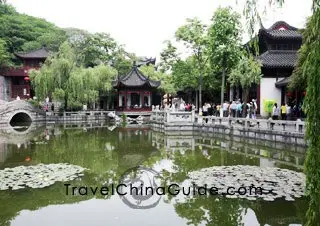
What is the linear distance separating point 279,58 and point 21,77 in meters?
26.6

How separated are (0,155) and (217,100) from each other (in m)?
20.0

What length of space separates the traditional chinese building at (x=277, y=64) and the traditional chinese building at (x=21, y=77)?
77.9 ft

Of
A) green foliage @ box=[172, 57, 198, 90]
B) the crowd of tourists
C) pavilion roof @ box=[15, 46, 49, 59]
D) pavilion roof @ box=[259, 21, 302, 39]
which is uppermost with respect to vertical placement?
pavilion roof @ box=[15, 46, 49, 59]

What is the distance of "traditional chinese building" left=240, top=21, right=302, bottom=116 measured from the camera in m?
20.3

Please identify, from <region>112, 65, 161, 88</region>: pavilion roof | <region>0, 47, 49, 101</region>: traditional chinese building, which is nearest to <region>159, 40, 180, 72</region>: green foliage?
<region>112, 65, 161, 88</region>: pavilion roof

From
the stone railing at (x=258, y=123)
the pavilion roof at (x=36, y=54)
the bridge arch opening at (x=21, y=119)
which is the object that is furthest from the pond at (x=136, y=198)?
the pavilion roof at (x=36, y=54)

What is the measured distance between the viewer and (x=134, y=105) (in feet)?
104

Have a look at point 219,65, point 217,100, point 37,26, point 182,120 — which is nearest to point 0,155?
point 182,120

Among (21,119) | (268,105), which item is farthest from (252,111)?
(21,119)

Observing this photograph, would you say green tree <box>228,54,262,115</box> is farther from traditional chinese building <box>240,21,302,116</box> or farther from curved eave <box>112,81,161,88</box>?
curved eave <box>112,81,161,88</box>

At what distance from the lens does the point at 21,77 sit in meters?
36.6

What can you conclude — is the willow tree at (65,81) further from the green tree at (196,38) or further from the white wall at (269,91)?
the white wall at (269,91)

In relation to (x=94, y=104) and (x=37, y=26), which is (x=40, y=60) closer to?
(x=94, y=104)

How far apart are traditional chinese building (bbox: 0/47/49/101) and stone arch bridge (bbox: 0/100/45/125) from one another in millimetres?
8400
